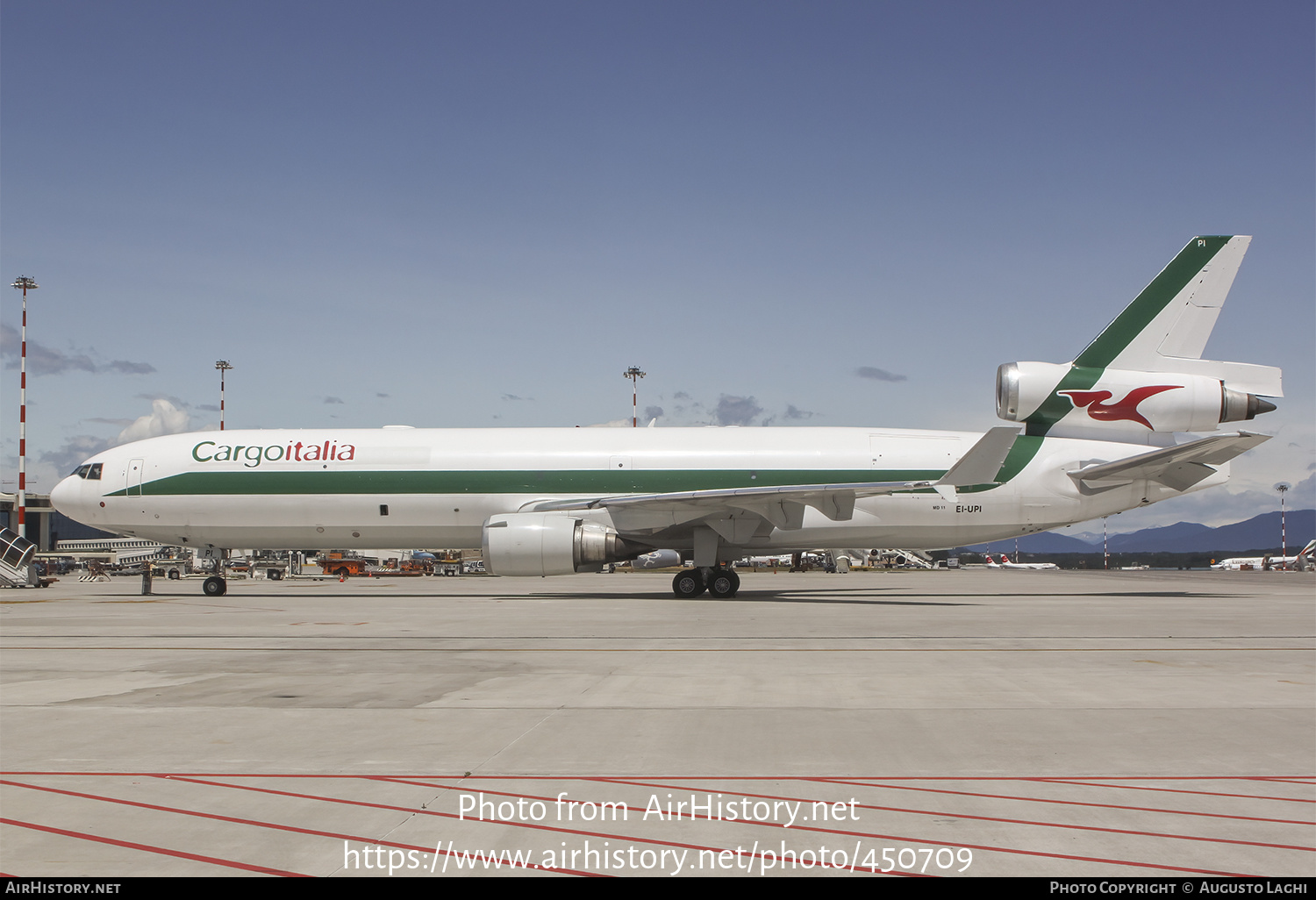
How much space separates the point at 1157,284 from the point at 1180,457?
15.5 ft

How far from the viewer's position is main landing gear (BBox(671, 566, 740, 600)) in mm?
23500

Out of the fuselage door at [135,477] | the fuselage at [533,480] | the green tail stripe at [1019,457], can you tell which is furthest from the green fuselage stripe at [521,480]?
the green tail stripe at [1019,457]

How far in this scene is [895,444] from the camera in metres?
25.1

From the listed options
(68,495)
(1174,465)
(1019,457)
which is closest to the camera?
(1174,465)

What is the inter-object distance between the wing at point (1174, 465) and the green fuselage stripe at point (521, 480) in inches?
164

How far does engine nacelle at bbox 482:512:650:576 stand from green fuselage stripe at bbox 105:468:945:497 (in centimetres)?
239

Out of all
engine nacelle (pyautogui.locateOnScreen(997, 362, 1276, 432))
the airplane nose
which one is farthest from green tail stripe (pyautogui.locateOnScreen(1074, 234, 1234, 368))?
the airplane nose

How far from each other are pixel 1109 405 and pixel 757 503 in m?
9.97

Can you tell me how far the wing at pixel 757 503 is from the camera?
68.4 ft

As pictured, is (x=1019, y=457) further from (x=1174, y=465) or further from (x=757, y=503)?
(x=757, y=503)

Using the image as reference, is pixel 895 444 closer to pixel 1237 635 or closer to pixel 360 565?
pixel 1237 635

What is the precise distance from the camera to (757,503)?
72.7 ft

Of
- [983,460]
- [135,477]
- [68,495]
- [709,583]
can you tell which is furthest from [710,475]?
[68,495]
